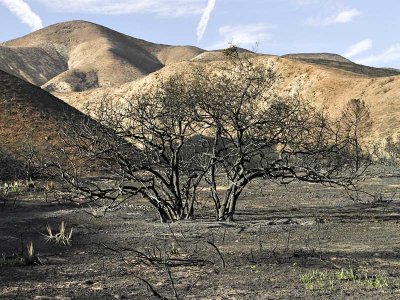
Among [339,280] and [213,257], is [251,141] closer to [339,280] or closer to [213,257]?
[213,257]

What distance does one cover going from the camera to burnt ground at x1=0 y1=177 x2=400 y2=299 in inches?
291

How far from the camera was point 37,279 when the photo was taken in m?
8.38

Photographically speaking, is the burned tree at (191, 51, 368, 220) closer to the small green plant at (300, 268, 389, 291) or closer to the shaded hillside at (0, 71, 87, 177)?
the small green plant at (300, 268, 389, 291)

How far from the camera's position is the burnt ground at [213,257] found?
24.2ft

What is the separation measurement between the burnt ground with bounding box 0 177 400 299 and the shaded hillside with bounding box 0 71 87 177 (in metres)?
24.0

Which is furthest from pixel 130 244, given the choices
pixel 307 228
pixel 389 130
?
pixel 389 130

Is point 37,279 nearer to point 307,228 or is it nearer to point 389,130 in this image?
point 307,228

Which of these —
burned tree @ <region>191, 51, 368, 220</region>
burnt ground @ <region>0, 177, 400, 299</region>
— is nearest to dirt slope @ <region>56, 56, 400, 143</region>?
burned tree @ <region>191, 51, 368, 220</region>

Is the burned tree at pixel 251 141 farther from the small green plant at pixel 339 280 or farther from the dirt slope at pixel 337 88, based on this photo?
the dirt slope at pixel 337 88

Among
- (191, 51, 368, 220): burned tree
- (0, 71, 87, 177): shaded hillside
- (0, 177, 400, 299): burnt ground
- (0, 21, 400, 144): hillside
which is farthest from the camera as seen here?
(0, 21, 400, 144): hillside

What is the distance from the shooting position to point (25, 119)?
1873 inches

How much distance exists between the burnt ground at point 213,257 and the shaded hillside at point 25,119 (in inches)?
947

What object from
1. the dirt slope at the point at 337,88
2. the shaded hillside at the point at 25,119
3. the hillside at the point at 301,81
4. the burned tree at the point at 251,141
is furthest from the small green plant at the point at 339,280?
the dirt slope at the point at 337,88

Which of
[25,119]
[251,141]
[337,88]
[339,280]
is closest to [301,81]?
[337,88]
